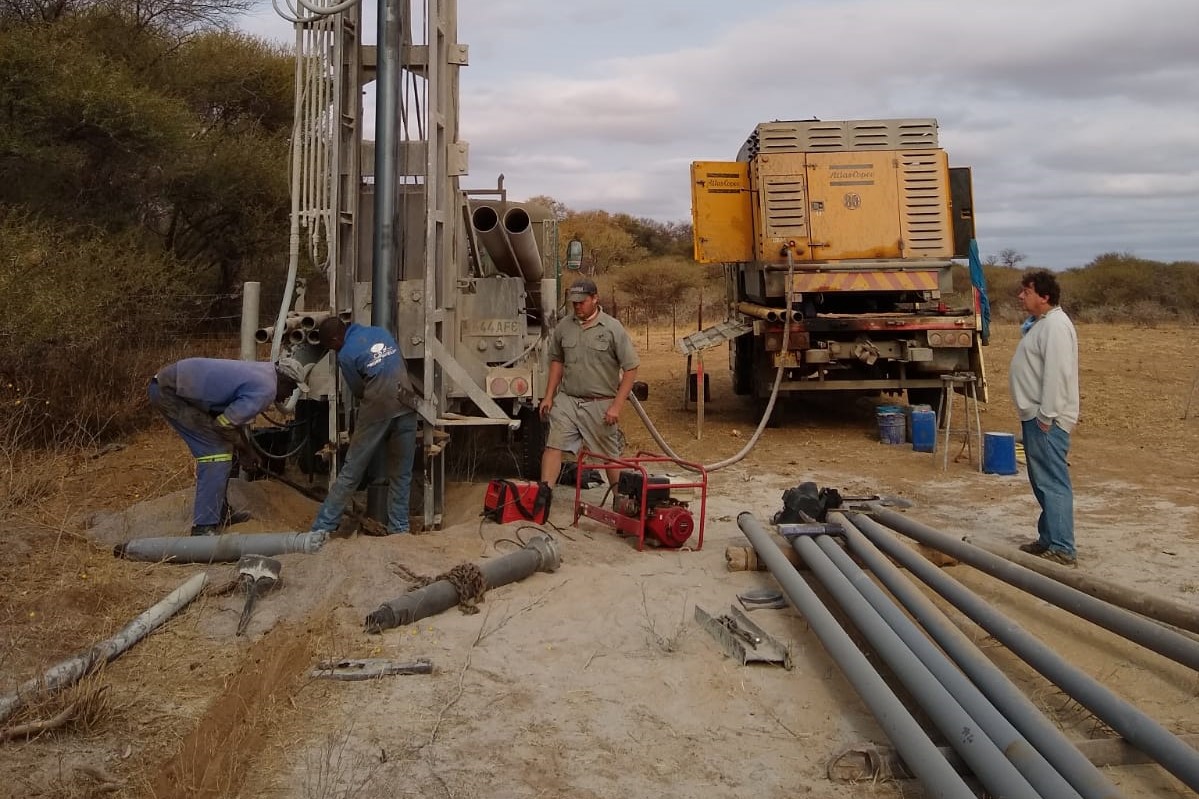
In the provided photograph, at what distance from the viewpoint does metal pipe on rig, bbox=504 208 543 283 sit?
8.95m

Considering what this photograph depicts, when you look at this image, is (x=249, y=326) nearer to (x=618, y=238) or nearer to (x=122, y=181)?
(x=122, y=181)

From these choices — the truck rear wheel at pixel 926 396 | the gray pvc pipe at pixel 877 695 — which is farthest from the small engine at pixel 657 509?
the truck rear wheel at pixel 926 396

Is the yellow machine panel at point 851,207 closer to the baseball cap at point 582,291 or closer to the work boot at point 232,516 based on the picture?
the baseball cap at point 582,291

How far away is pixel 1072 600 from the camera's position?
5129 millimetres

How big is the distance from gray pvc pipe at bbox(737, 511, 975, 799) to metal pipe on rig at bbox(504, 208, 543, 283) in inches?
156

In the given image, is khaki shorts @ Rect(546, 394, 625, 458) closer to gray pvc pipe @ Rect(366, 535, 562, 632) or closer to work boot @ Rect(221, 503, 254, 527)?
gray pvc pipe @ Rect(366, 535, 562, 632)

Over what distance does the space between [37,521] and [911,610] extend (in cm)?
549

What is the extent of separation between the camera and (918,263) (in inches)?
469

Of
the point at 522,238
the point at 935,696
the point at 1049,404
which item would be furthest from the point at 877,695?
the point at 522,238

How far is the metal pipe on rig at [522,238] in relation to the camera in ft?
29.4

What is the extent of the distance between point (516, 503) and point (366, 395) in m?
1.28

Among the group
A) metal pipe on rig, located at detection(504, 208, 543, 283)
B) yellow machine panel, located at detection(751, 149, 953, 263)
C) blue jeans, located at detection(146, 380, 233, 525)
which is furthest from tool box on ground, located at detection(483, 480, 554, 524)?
yellow machine panel, located at detection(751, 149, 953, 263)

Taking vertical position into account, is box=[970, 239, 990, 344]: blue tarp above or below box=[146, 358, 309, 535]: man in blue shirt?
above

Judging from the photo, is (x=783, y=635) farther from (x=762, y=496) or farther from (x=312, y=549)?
(x=762, y=496)
